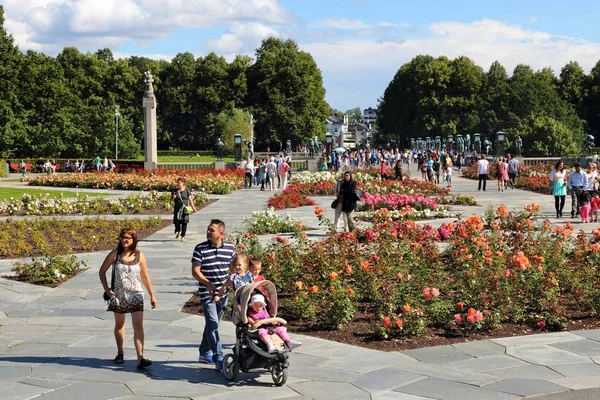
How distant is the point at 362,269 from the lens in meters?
10.4

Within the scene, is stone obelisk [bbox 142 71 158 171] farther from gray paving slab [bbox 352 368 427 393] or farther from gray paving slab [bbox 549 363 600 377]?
gray paving slab [bbox 549 363 600 377]

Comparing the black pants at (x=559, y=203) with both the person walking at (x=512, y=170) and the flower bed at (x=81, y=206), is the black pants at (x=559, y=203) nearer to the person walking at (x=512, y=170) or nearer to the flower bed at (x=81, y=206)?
the flower bed at (x=81, y=206)

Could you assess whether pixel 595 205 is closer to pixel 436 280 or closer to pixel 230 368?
pixel 436 280

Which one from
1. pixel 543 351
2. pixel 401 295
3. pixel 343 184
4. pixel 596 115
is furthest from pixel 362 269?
pixel 596 115

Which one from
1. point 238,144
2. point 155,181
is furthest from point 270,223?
point 238,144

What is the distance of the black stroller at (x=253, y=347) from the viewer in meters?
6.82

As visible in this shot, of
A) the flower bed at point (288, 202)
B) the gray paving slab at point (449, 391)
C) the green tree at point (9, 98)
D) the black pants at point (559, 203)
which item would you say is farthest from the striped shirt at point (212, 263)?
the green tree at point (9, 98)

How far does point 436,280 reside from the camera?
10398mm

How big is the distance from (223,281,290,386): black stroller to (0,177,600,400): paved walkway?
0.14 m

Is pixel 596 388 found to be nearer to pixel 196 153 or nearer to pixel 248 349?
pixel 248 349

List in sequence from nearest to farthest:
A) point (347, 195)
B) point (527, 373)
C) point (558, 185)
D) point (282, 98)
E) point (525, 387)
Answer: point (525, 387)
point (527, 373)
point (347, 195)
point (558, 185)
point (282, 98)

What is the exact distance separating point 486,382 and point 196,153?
227 ft

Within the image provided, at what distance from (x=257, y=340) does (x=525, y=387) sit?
2.28 metres

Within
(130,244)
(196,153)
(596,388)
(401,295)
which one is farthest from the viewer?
(196,153)
